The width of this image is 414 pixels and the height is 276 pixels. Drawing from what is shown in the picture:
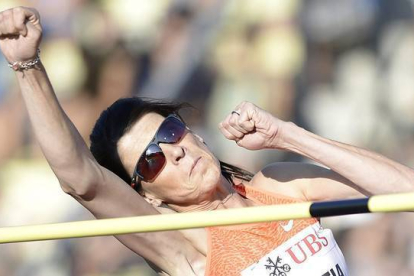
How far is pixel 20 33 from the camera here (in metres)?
2.61

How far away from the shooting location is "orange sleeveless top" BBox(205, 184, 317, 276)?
303cm

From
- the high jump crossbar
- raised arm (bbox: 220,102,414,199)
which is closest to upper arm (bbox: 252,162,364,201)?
raised arm (bbox: 220,102,414,199)

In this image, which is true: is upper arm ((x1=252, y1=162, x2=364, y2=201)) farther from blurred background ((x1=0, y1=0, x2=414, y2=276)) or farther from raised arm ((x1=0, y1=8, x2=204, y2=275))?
blurred background ((x1=0, y1=0, x2=414, y2=276))

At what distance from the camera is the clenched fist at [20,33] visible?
260 cm

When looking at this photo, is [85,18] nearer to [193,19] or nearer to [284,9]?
[193,19]

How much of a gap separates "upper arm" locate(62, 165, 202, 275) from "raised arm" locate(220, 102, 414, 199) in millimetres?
389

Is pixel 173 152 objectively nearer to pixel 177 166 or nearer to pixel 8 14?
pixel 177 166

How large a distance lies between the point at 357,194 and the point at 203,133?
2.02 metres

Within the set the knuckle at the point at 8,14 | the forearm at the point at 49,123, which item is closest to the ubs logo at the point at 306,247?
the forearm at the point at 49,123

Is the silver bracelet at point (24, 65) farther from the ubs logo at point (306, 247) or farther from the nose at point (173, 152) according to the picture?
the ubs logo at point (306, 247)

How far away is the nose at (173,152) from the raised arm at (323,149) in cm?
18

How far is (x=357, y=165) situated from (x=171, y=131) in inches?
25.7

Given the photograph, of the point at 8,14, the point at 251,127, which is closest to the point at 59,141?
the point at 8,14

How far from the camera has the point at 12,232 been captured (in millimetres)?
2820
